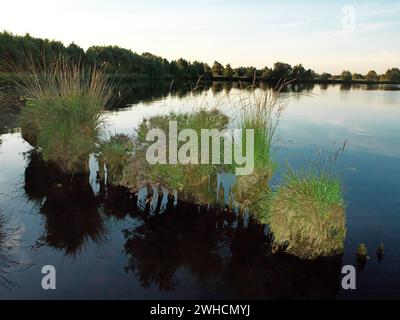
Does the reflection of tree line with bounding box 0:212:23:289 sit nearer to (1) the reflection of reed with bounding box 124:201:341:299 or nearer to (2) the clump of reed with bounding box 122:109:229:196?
→ (1) the reflection of reed with bounding box 124:201:341:299

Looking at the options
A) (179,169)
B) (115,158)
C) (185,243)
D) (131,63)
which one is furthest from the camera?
(131,63)

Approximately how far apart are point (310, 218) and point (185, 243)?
9.72ft

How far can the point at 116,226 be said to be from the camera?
30.7 ft

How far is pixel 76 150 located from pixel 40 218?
3.53m

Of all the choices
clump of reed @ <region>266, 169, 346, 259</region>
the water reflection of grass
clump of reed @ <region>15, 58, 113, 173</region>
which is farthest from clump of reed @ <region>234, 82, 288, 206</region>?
clump of reed @ <region>15, 58, 113, 173</region>

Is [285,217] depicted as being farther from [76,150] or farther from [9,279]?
[76,150]

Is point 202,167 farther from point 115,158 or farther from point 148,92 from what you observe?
point 148,92

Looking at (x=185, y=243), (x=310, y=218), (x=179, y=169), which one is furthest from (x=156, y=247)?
(x=310, y=218)

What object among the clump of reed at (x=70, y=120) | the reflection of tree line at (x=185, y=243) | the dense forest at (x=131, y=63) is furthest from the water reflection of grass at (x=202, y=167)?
the dense forest at (x=131, y=63)

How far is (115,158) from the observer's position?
12008mm

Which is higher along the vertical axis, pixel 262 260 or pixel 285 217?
pixel 285 217

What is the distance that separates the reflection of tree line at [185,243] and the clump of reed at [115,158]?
22.6 inches

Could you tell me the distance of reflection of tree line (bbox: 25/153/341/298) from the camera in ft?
22.7
